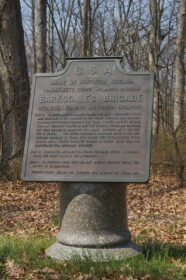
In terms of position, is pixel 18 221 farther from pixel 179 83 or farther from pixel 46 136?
pixel 179 83

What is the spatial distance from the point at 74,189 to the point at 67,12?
2020 cm

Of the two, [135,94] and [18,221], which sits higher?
[135,94]

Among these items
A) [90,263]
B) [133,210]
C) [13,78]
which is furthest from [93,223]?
[13,78]

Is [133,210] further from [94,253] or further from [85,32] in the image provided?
[85,32]

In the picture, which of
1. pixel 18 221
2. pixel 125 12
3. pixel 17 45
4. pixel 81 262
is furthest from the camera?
pixel 125 12

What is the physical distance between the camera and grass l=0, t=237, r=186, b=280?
3.82m

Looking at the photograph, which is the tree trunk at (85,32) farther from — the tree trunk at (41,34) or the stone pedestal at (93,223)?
the stone pedestal at (93,223)

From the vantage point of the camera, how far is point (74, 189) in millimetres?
4418

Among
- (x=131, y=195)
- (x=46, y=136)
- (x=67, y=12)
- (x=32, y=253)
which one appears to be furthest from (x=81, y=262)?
(x=67, y=12)

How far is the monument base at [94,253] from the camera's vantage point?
4.07 m

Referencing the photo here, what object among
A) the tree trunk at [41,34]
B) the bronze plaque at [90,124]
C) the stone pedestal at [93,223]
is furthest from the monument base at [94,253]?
the tree trunk at [41,34]

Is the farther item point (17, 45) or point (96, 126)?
point (17, 45)

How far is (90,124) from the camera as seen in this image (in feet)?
14.9

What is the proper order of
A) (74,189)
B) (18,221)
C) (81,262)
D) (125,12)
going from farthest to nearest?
1. (125,12)
2. (18,221)
3. (74,189)
4. (81,262)
